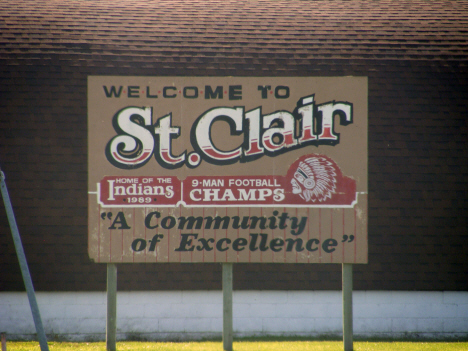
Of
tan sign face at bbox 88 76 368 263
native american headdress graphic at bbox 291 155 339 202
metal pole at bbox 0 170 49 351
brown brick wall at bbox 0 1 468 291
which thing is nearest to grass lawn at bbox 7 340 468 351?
brown brick wall at bbox 0 1 468 291

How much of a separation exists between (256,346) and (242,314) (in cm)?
68

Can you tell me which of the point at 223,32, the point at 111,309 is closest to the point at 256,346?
the point at 111,309

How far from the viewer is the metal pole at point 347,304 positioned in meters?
5.93

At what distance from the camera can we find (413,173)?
23.9 ft

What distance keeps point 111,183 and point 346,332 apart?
3899 mm

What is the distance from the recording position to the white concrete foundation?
23.3 feet

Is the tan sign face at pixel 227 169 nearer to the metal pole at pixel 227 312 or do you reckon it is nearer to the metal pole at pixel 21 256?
the metal pole at pixel 227 312

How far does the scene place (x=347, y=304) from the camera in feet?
19.4

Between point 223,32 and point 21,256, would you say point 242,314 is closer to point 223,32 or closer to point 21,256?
point 21,256

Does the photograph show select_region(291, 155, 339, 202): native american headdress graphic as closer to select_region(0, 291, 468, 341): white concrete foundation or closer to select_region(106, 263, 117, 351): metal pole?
select_region(0, 291, 468, 341): white concrete foundation

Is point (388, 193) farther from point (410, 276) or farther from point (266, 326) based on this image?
point (266, 326)

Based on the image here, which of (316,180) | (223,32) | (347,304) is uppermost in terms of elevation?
(223,32)

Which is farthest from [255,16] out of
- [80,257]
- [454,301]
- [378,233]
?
[454,301]

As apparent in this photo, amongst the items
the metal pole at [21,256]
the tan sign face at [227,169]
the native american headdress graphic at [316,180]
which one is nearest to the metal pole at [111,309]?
the tan sign face at [227,169]
